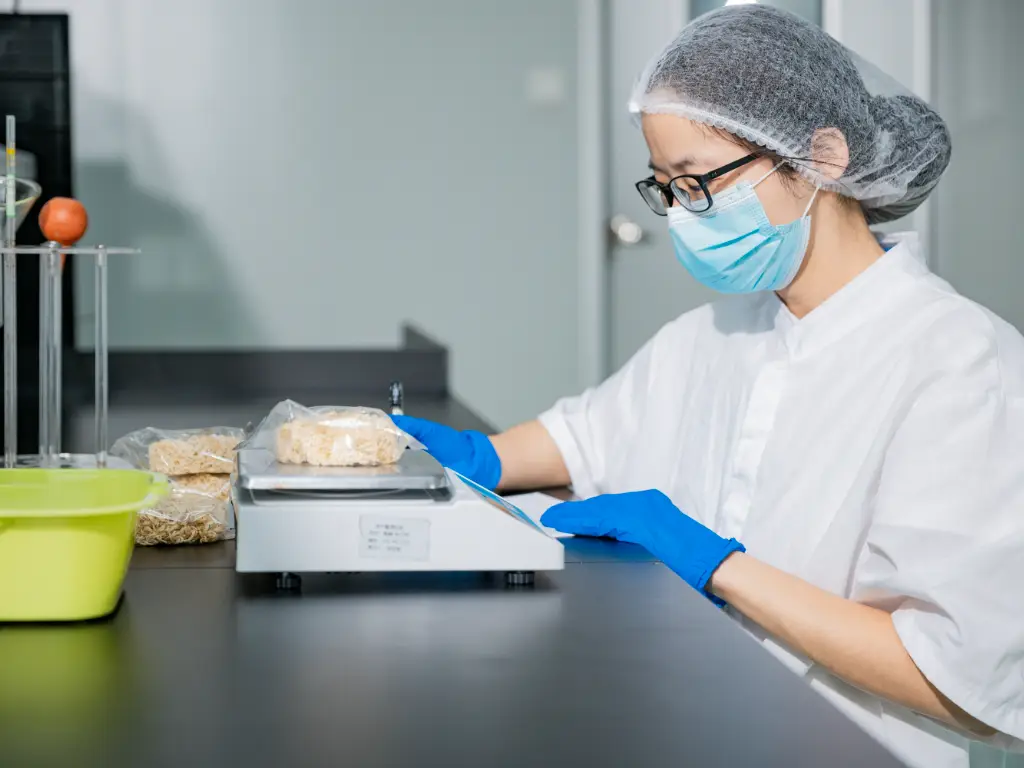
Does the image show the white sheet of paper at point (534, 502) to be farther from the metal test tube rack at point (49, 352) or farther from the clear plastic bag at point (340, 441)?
the metal test tube rack at point (49, 352)

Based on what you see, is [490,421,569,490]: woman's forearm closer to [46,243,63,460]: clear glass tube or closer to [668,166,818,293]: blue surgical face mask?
[668,166,818,293]: blue surgical face mask

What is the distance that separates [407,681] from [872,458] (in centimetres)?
67

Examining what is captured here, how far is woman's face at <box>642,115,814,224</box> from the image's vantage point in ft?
4.34

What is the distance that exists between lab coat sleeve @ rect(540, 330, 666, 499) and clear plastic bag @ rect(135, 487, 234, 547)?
63 centimetres

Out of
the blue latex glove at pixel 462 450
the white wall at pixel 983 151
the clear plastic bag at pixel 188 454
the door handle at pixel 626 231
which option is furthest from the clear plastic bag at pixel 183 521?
the door handle at pixel 626 231

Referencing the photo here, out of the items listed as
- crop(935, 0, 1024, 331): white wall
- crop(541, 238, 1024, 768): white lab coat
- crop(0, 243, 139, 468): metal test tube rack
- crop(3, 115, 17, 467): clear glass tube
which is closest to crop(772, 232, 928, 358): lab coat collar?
crop(541, 238, 1024, 768): white lab coat

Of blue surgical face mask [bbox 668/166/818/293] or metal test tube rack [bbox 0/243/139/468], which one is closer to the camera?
metal test tube rack [bbox 0/243/139/468]

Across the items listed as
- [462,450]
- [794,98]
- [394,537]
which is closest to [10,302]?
[394,537]

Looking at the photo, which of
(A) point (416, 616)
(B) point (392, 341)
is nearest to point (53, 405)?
(A) point (416, 616)

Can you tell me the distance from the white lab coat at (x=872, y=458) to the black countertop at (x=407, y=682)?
27cm

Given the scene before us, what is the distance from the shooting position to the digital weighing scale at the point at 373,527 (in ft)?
2.95

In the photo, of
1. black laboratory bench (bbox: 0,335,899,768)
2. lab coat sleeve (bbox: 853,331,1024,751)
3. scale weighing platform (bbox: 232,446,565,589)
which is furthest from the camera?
lab coat sleeve (bbox: 853,331,1024,751)

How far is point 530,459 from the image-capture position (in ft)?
5.29

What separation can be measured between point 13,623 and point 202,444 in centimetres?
38
